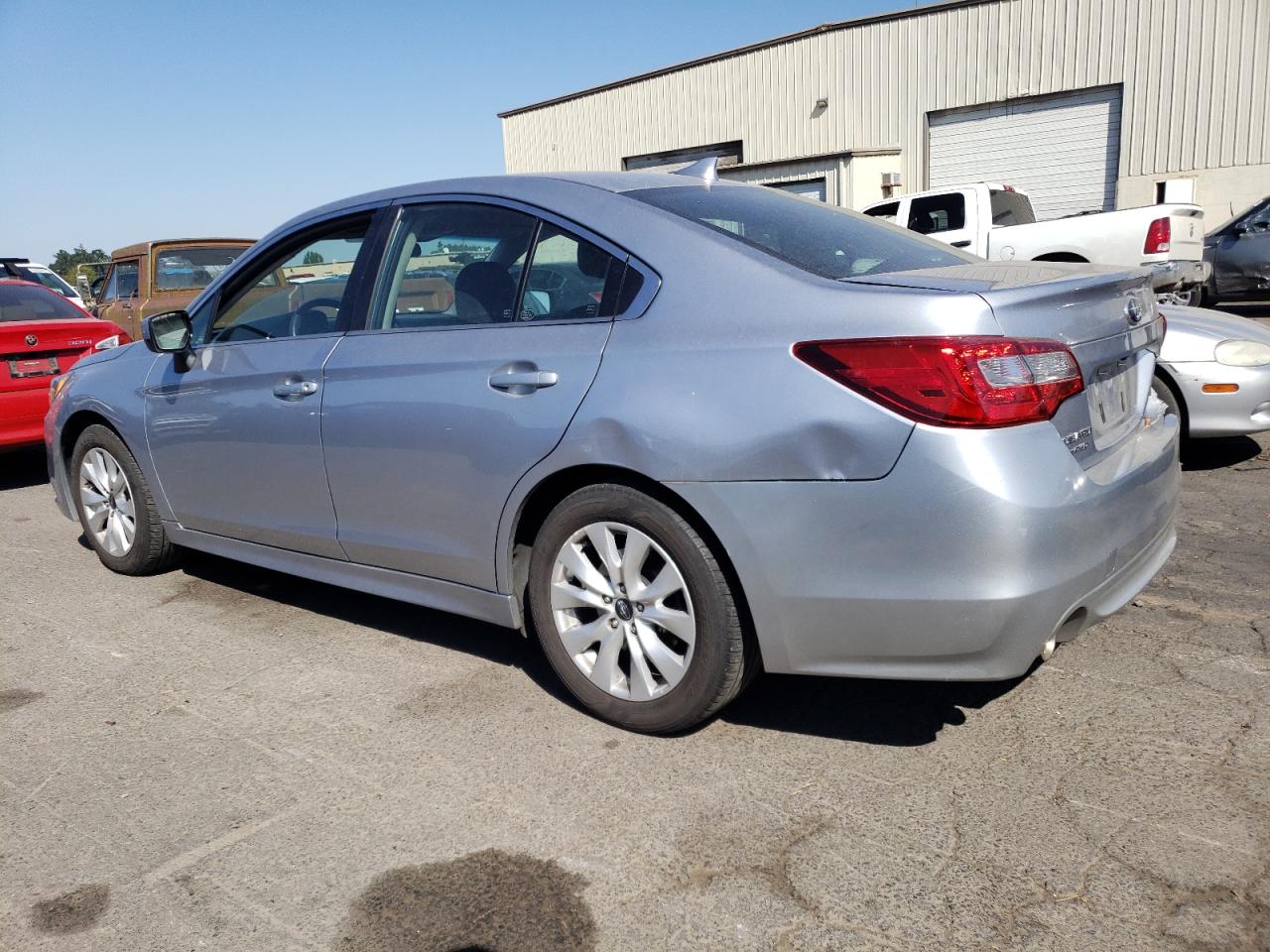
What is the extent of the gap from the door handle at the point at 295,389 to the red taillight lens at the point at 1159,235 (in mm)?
10820

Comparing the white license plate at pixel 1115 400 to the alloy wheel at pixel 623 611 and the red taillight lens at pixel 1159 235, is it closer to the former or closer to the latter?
the alloy wheel at pixel 623 611

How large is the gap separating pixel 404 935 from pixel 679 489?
48.5 inches

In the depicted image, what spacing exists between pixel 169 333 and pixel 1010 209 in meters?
11.2

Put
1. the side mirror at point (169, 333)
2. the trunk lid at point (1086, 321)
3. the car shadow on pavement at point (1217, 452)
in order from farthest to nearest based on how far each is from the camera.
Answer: the car shadow on pavement at point (1217, 452)
the side mirror at point (169, 333)
the trunk lid at point (1086, 321)

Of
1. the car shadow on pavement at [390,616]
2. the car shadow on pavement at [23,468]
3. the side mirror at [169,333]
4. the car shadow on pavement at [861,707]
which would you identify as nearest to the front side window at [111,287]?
the car shadow on pavement at [23,468]

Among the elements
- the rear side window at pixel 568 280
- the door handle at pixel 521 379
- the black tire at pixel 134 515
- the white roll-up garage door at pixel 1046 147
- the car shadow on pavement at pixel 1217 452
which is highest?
the white roll-up garage door at pixel 1046 147

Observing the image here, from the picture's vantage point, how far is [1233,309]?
16.1 meters

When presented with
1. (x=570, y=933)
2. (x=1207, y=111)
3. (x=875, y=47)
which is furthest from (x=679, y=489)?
(x=875, y=47)

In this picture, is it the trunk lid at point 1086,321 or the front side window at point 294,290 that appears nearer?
the trunk lid at point 1086,321

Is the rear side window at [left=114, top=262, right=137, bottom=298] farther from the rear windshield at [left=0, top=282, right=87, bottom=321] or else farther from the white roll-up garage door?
the white roll-up garage door

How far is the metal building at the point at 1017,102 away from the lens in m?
17.3

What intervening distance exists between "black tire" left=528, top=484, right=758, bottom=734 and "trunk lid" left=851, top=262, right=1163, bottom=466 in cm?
83

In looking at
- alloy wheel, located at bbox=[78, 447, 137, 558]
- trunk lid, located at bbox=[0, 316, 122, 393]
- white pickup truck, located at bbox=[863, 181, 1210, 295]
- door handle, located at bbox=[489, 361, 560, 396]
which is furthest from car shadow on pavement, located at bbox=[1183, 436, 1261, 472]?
trunk lid, located at bbox=[0, 316, 122, 393]

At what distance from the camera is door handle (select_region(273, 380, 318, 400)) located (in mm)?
3701
